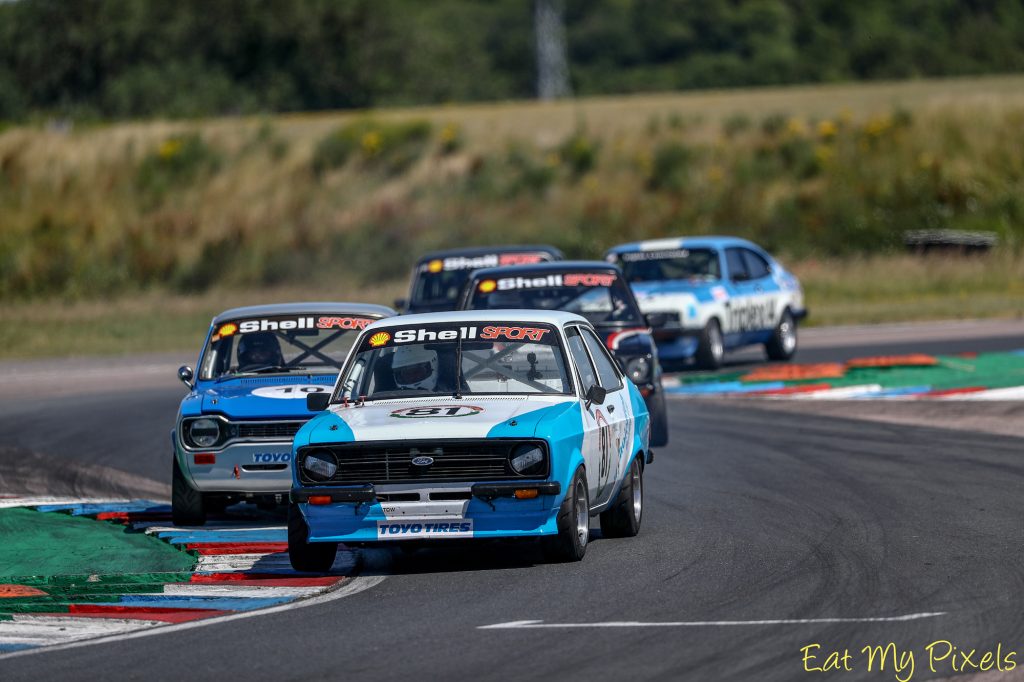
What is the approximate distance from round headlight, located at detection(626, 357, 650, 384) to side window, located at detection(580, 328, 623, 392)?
11.9ft

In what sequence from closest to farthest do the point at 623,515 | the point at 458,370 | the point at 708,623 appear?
the point at 708,623, the point at 458,370, the point at 623,515

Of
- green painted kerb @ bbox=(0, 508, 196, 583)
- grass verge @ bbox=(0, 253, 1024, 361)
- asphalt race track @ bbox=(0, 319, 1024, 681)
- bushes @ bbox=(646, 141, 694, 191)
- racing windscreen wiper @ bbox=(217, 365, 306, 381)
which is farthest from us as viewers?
bushes @ bbox=(646, 141, 694, 191)

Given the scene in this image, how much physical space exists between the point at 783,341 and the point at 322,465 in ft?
47.4

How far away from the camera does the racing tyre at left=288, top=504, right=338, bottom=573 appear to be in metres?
8.84

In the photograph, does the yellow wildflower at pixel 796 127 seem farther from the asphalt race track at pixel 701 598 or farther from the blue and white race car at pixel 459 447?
the blue and white race car at pixel 459 447

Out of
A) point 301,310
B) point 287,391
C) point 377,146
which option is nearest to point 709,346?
point 301,310

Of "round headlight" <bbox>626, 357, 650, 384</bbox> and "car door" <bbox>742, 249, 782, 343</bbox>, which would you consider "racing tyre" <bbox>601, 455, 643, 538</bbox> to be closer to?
"round headlight" <bbox>626, 357, 650, 384</bbox>

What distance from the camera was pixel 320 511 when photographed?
870cm

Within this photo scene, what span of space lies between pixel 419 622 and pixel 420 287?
43.4ft

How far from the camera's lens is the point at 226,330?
1225 cm

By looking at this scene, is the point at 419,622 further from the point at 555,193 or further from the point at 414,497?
the point at 555,193

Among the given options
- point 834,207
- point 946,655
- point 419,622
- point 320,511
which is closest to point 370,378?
point 320,511

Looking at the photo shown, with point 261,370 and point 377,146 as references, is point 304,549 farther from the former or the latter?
point 377,146

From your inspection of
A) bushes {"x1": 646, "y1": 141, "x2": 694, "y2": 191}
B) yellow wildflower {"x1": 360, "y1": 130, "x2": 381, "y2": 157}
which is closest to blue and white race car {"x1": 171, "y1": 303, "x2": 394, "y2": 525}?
bushes {"x1": 646, "y1": 141, "x2": 694, "y2": 191}
